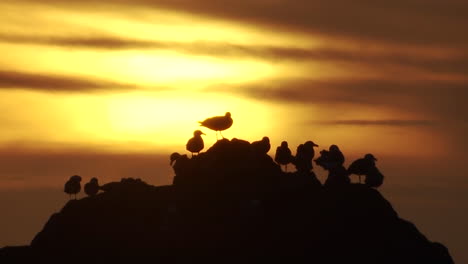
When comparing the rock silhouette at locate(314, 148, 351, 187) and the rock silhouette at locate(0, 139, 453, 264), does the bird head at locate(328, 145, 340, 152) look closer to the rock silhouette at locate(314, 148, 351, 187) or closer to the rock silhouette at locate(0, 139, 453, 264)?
the rock silhouette at locate(314, 148, 351, 187)

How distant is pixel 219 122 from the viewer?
361ft

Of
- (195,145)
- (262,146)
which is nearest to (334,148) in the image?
(262,146)

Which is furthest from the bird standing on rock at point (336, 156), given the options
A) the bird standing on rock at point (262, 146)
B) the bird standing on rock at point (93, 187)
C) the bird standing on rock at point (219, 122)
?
the bird standing on rock at point (93, 187)

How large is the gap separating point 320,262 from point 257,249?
158 inches

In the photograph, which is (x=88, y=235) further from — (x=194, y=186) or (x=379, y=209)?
(x=379, y=209)

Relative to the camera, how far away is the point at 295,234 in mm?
101625

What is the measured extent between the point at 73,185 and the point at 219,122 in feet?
43.8

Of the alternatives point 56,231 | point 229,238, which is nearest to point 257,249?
point 229,238

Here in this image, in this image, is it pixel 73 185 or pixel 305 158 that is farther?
pixel 73 185

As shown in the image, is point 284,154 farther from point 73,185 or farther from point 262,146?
point 73,185

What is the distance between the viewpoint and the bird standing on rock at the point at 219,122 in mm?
109938

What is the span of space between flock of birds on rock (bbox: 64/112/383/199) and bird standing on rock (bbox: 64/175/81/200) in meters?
8.49

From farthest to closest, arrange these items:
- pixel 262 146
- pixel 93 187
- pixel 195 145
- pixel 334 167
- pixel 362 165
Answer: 1. pixel 93 187
2. pixel 195 145
3. pixel 362 165
4. pixel 334 167
5. pixel 262 146

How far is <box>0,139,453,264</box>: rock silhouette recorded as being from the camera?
101m
